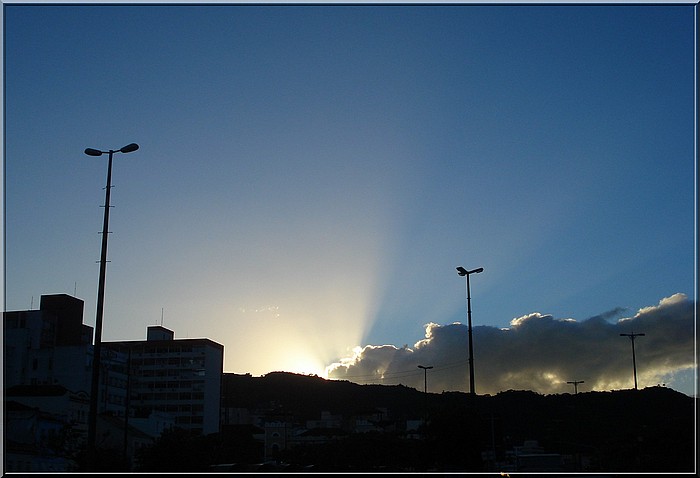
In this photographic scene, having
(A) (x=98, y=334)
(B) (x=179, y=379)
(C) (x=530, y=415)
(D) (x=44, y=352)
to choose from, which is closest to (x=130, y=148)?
(A) (x=98, y=334)

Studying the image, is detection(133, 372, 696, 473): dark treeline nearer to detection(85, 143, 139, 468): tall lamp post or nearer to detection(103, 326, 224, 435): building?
detection(103, 326, 224, 435): building

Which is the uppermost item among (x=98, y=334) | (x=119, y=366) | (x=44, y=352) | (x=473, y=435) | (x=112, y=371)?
(x=44, y=352)

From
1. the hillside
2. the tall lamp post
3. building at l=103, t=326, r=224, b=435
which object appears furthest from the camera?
building at l=103, t=326, r=224, b=435

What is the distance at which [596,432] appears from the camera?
71.8 m

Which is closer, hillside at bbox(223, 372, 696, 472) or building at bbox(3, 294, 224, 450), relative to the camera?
hillside at bbox(223, 372, 696, 472)

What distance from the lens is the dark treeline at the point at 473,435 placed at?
35750 mm

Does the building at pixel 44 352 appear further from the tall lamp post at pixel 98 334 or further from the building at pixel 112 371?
the tall lamp post at pixel 98 334

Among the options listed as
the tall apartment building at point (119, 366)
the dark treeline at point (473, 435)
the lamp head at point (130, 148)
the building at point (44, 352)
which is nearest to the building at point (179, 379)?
the tall apartment building at point (119, 366)

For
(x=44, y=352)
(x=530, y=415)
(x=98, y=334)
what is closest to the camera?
(x=98, y=334)

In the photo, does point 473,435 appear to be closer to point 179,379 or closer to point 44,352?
point 44,352

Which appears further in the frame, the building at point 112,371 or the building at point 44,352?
the building at point 44,352

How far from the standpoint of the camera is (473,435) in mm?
35562

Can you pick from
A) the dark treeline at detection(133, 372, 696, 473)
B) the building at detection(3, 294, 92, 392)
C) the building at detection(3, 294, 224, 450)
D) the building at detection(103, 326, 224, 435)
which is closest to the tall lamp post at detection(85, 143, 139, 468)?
the dark treeline at detection(133, 372, 696, 473)

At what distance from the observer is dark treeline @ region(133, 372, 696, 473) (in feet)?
117
